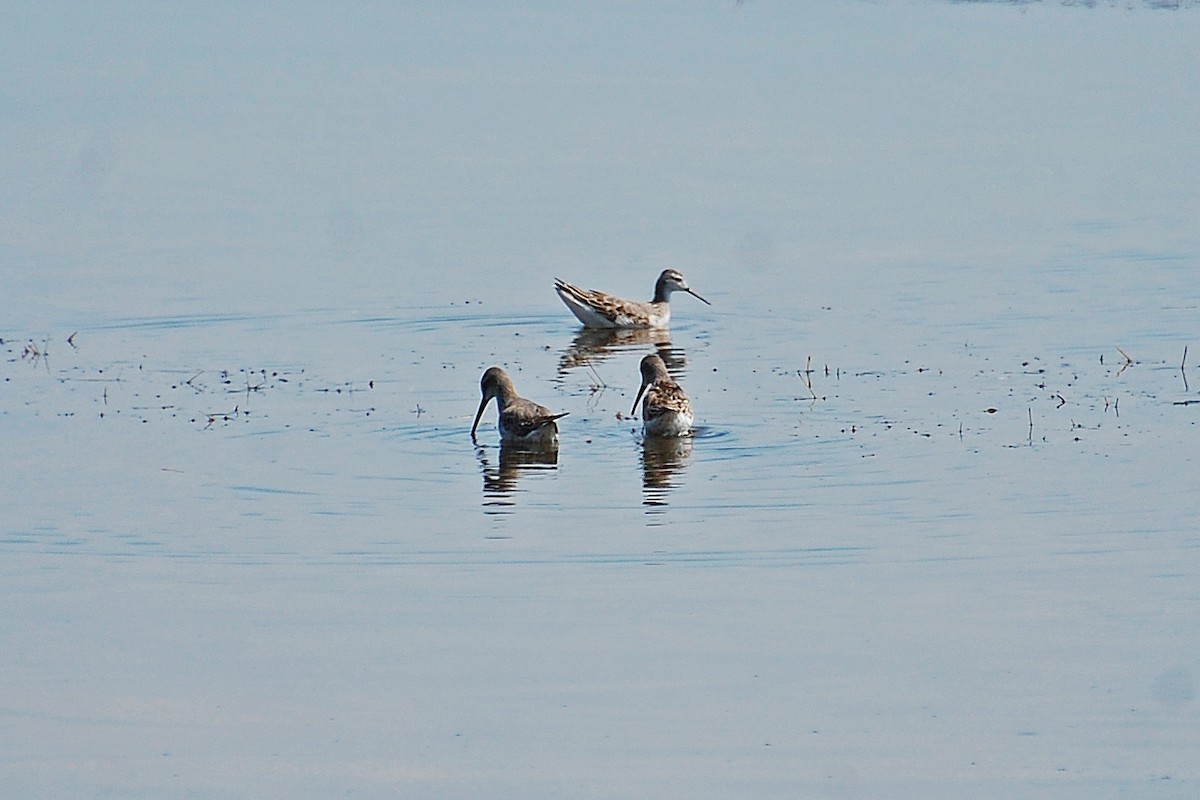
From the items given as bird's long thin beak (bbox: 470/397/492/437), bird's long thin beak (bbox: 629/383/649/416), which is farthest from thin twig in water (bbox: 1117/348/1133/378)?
bird's long thin beak (bbox: 470/397/492/437)

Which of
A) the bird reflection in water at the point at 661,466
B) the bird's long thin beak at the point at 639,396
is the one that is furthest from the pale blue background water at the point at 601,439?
the bird's long thin beak at the point at 639,396

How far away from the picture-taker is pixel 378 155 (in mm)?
24703

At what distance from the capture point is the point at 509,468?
12.8m

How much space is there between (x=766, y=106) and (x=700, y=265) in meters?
7.67

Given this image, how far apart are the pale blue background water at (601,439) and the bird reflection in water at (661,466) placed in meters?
0.06

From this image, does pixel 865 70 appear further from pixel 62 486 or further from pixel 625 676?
pixel 625 676

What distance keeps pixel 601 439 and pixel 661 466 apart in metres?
1.17

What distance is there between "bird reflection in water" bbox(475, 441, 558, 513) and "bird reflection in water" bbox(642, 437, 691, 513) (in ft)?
1.74

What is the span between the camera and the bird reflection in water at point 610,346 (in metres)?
16.8

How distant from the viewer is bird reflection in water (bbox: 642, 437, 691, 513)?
462 inches

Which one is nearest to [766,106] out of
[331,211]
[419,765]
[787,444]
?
[331,211]

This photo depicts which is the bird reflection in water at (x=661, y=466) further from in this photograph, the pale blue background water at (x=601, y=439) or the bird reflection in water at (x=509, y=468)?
the bird reflection in water at (x=509, y=468)

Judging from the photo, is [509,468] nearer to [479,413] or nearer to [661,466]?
[661,466]

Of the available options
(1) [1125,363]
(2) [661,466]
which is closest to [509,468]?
(2) [661,466]
